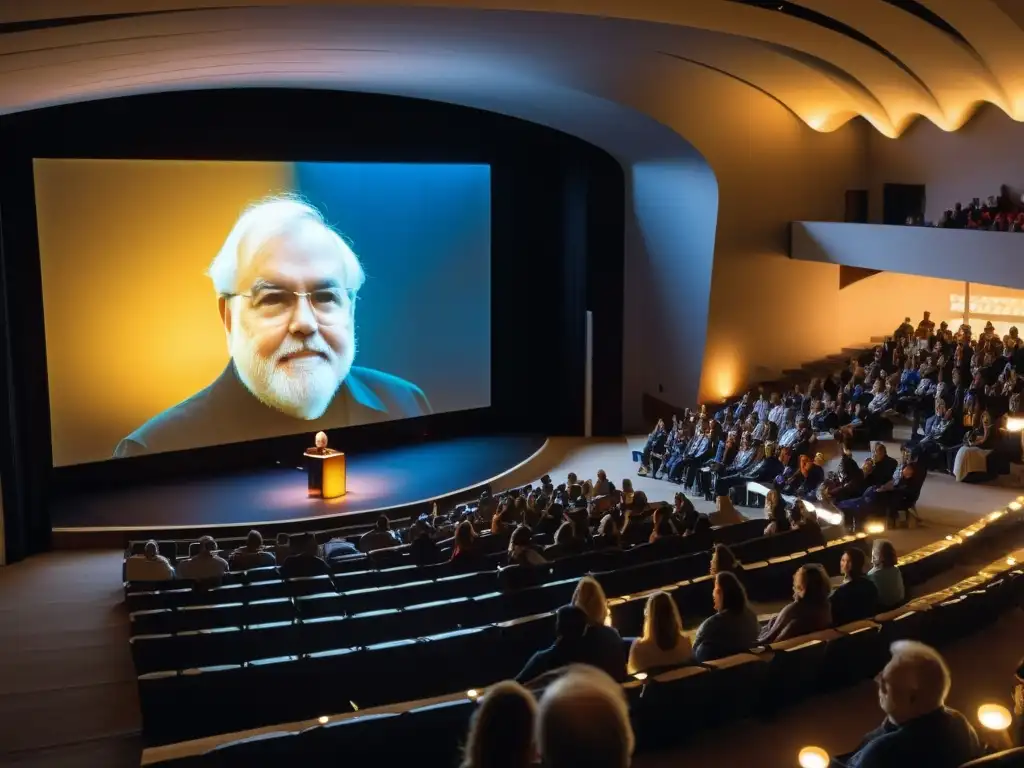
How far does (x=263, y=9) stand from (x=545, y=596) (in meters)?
5.78

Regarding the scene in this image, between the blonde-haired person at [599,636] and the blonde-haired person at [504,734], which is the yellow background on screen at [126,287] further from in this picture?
the blonde-haired person at [504,734]

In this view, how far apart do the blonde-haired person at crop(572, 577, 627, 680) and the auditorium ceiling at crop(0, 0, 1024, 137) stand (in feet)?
15.0

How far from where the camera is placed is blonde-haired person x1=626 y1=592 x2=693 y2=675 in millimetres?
4527

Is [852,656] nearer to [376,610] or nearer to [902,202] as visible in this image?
[376,610]

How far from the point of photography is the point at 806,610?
5.07 meters

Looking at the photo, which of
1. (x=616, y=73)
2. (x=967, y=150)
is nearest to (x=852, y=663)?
(x=616, y=73)

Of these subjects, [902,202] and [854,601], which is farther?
[902,202]

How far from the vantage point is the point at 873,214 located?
1886 centimetres

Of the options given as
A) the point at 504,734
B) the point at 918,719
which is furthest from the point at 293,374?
the point at 504,734

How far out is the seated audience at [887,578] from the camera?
572cm

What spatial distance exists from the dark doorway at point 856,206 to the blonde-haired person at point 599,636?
1557cm

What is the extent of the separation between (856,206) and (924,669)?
55.0 ft

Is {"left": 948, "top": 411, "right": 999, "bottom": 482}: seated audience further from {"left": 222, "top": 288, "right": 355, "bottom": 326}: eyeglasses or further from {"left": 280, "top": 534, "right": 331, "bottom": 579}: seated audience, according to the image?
{"left": 222, "top": 288, "right": 355, "bottom": 326}: eyeglasses

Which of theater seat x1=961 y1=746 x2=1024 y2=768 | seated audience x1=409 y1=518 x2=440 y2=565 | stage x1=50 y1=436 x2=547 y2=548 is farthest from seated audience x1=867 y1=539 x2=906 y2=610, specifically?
stage x1=50 y1=436 x2=547 y2=548
